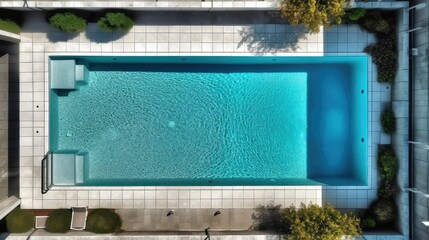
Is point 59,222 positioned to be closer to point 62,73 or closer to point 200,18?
point 62,73

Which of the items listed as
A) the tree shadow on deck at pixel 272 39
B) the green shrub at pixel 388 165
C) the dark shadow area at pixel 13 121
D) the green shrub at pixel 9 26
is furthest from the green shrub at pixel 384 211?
the green shrub at pixel 9 26

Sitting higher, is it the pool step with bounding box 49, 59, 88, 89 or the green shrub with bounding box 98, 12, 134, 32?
the green shrub with bounding box 98, 12, 134, 32

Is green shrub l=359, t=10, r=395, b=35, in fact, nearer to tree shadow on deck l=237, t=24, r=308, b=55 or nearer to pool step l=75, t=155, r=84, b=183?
tree shadow on deck l=237, t=24, r=308, b=55

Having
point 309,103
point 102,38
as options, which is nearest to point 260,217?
point 309,103

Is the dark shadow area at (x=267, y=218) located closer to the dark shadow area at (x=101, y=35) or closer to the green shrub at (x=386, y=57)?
the green shrub at (x=386, y=57)

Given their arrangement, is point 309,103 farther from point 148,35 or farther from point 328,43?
point 148,35

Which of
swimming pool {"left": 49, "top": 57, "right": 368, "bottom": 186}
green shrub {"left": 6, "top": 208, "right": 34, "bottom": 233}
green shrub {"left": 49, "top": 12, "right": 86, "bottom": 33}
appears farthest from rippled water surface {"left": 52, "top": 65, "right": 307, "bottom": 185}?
green shrub {"left": 6, "top": 208, "right": 34, "bottom": 233}
